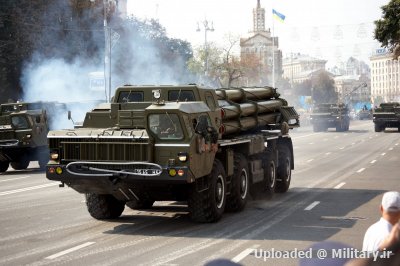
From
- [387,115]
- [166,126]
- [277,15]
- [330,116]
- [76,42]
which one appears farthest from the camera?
[277,15]

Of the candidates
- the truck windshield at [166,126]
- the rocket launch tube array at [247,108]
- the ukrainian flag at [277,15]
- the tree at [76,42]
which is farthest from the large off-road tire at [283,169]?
the ukrainian flag at [277,15]

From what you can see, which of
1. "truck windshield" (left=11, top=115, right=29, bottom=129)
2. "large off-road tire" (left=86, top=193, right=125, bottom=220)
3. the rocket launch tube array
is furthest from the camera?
"truck windshield" (left=11, top=115, right=29, bottom=129)

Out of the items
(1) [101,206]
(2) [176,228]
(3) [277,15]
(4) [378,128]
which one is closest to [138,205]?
(1) [101,206]

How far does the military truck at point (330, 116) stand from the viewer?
57.9 meters

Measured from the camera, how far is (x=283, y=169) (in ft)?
57.8

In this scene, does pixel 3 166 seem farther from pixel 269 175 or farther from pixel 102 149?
pixel 102 149

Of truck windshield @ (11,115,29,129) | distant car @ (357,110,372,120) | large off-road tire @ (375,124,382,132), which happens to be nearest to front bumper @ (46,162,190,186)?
truck windshield @ (11,115,29,129)

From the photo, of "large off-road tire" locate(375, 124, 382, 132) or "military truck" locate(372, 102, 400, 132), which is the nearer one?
"military truck" locate(372, 102, 400, 132)

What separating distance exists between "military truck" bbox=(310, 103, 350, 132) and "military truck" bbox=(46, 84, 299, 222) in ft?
146

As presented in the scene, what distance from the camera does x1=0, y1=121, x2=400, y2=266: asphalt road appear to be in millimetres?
9820

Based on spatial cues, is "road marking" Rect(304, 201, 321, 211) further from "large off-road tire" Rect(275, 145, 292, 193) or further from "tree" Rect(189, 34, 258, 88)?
"tree" Rect(189, 34, 258, 88)

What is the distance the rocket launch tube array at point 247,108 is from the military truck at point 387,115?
119 ft

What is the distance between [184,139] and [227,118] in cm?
279

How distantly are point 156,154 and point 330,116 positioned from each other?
→ 4790cm
